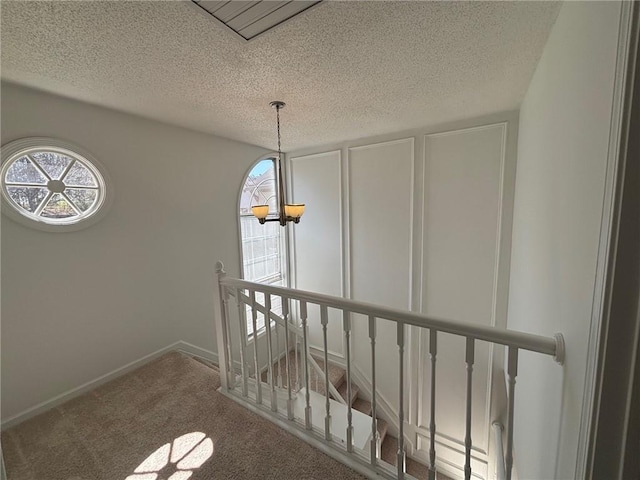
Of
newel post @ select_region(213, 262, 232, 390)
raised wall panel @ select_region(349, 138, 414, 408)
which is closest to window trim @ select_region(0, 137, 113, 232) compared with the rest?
newel post @ select_region(213, 262, 232, 390)

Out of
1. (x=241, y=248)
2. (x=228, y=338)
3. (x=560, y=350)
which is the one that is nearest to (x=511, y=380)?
(x=560, y=350)

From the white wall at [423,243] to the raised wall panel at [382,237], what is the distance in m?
0.01

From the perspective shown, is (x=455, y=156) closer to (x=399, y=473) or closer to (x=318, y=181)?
(x=318, y=181)

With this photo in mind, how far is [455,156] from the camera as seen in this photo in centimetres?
281

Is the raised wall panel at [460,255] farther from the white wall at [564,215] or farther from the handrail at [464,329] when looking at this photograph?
the handrail at [464,329]

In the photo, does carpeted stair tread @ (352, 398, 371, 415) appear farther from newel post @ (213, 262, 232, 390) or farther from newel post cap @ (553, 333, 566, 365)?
newel post cap @ (553, 333, 566, 365)

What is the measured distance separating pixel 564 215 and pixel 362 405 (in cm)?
354

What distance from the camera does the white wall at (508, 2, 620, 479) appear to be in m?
0.77

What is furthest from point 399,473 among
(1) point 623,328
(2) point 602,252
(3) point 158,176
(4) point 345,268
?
(3) point 158,176

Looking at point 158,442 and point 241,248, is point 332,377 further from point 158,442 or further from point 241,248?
point 158,442

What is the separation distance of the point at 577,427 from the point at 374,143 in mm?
3067

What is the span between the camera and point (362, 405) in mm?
3613

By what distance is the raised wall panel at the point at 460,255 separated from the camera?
106 inches

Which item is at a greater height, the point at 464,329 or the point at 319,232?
the point at 319,232
